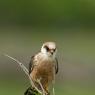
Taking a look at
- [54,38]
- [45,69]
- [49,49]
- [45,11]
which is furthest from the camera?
[45,11]

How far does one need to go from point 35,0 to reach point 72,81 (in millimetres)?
4366

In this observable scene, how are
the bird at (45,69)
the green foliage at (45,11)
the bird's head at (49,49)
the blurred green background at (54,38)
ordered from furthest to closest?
the green foliage at (45,11), the blurred green background at (54,38), the bird at (45,69), the bird's head at (49,49)

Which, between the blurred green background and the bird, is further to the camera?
the blurred green background

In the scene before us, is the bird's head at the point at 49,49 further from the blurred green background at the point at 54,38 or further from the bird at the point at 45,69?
the blurred green background at the point at 54,38

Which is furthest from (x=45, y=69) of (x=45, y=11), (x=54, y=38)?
(x=45, y=11)

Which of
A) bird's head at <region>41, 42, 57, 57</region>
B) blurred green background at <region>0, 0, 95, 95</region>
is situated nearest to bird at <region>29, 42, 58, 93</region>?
bird's head at <region>41, 42, 57, 57</region>

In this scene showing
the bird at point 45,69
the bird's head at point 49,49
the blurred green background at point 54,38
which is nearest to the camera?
the bird's head at point 49,49

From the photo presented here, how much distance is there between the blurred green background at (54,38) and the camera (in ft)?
48.7

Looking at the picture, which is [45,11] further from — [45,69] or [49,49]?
[49,49]

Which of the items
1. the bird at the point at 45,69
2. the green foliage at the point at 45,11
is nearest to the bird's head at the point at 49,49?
the bird at the point at 45,69

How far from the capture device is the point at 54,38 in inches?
659

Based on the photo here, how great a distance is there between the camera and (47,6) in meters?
18.8

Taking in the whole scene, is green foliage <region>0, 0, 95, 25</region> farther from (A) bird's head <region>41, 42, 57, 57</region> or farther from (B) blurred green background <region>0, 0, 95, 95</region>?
(A) bird's head <region>41, 42, 57, 57</region>

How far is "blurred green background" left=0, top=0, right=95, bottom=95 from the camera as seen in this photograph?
14836 millimetres
